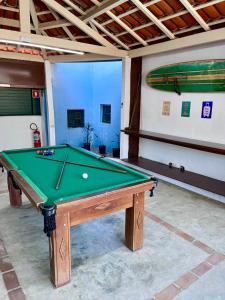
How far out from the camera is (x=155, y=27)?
14.7ft

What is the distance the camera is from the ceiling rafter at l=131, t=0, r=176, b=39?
3.83 meters

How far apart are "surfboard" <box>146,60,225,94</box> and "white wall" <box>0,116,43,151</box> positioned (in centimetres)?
363

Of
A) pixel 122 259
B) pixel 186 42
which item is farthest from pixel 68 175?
pixel 186 42

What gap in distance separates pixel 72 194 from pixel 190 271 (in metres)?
1.40

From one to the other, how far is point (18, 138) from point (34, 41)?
3086 mm

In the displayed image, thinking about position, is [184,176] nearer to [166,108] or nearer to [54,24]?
[166,108]

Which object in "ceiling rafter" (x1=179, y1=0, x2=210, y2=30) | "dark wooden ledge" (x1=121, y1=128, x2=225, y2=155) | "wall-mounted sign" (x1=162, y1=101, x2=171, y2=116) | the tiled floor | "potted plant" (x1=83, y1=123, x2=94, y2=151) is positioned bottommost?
the tiled floor

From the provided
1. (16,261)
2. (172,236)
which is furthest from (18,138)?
(172,236)

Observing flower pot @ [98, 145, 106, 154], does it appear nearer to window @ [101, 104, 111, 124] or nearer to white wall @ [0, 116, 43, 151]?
window @ [101, 104, 111, 124]

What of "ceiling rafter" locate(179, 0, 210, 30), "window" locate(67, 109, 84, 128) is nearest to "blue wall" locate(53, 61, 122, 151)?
"window" locate(67, 109, 84, 128)

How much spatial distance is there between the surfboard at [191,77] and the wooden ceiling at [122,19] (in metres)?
0.57

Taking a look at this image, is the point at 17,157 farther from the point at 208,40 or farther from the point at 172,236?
the point at 208,40

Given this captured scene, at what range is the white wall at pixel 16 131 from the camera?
6306 millimetres

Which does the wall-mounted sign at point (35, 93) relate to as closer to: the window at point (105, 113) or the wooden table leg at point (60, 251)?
the window at point (105, 113)
